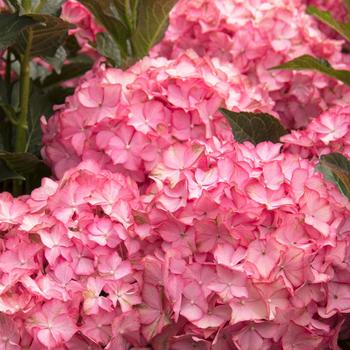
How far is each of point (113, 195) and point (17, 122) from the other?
46 centimetres

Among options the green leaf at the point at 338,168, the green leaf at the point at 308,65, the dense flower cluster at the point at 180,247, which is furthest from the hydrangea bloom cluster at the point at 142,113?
the green leaf at the point at 338,168

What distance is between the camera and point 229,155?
1461 millimetres

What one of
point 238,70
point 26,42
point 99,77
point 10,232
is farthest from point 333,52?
point 10,232

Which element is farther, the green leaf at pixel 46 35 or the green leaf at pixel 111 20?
the green leaf at pixel 111 20

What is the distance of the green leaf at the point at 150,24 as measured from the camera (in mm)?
1850

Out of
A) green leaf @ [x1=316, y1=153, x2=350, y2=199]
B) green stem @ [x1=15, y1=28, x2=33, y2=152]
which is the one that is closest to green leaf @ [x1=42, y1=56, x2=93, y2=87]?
green stem @ [x1=15, y1=28, x2=33, y2=152]

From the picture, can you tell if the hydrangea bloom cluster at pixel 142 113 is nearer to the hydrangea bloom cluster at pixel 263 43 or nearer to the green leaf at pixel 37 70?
the hydrangea bloom cluster at pixel 263 43

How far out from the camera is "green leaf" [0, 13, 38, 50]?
1.63 metres

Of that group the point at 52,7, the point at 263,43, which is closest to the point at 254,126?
the point at 263,43

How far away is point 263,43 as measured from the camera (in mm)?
1991

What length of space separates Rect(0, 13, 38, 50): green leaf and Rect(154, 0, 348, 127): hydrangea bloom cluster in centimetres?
50

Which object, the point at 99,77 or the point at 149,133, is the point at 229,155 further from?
the point at 99,77

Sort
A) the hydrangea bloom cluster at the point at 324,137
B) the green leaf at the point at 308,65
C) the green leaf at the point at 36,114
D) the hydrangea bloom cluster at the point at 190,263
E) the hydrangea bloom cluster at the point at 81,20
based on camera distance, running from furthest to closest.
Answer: the hydrangea bloom cluster at the point at 81,20, the green leaf at the point at 36,114, the green leaf at the point at 308,65, the hydrangea bloom cluster at the point at 324,137, the hydrangea bloom cluster at the point at 190,263

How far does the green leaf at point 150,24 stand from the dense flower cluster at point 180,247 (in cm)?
29
